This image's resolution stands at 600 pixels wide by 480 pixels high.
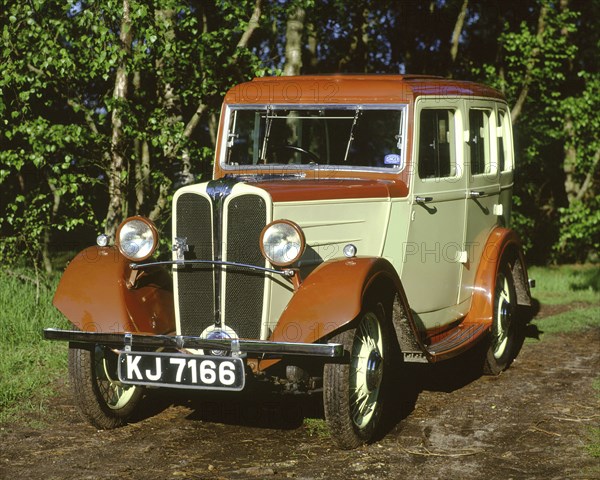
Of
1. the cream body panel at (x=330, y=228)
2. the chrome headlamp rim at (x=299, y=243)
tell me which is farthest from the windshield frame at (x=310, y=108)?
the chrome headlamp rim at (x=299, y=243)

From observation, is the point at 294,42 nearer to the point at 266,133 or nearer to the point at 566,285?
the point at 266,133

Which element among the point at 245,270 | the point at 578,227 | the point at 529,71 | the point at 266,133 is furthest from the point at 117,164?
the point at 578,227

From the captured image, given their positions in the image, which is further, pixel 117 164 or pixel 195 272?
pixel 117 164

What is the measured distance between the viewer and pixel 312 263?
5.10 meters

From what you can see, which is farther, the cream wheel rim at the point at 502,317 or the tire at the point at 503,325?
the cream wheel rim at the point at 502,317

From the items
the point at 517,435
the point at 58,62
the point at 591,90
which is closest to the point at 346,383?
the point at 517,435

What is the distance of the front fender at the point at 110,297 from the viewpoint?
197 inches

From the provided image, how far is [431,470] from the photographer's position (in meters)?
4.51

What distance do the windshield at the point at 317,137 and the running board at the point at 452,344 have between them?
3.78 ft

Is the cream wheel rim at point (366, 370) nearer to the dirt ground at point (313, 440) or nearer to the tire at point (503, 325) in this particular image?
the dirt ground at point (313, 440)

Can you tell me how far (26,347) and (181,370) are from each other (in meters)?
2.85

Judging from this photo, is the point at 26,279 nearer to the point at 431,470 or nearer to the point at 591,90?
the point at 431,470

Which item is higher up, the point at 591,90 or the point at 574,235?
the point at 591,90

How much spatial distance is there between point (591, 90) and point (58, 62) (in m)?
7.43
